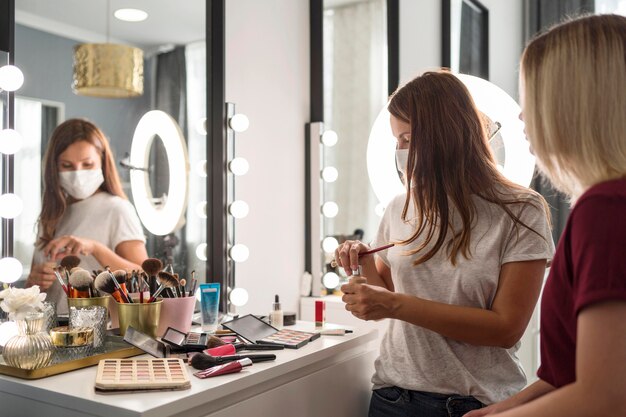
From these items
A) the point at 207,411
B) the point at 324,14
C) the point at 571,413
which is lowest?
the point at 207,411

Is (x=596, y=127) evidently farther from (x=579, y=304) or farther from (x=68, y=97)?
(x=68, y=97)

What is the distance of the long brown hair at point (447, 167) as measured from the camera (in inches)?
43.3

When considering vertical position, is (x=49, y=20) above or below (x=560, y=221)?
above

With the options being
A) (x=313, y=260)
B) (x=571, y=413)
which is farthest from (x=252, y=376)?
(x=313, y=260)

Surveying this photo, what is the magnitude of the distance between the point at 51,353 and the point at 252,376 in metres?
0.34

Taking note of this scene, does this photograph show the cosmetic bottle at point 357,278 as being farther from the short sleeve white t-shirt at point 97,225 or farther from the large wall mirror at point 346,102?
the large wall mirror at point 346,102

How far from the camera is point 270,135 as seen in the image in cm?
204

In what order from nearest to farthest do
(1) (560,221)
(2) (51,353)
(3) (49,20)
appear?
(2) (51,353) < (3) (49,20) < (1) (560,221)

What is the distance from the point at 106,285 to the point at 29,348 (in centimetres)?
26

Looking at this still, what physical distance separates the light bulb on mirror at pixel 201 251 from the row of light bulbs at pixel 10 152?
0.57m

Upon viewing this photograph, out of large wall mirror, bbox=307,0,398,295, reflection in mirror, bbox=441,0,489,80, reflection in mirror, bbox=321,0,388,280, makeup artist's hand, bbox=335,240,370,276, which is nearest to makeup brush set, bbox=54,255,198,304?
makeup artist's hand, bbox=335,240,370,276

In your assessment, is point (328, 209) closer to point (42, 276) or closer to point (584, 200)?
point (42, 276)

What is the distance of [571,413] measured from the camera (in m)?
0.61

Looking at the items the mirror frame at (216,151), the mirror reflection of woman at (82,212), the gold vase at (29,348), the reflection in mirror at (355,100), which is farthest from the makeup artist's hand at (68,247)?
the reflection in mirror at (355,100)
